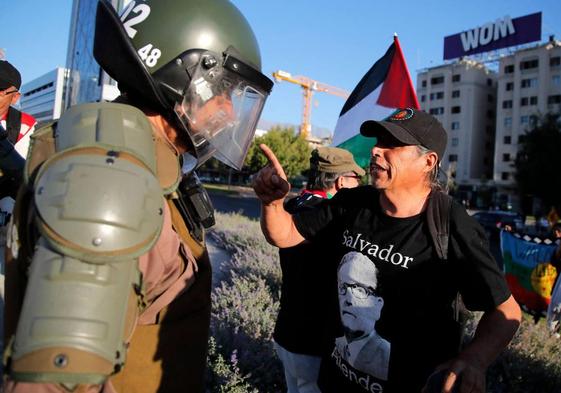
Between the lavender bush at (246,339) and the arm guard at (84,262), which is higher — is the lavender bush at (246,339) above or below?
below

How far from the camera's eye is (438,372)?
150 centimetres

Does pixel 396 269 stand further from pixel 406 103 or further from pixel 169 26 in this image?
pixel 406 103

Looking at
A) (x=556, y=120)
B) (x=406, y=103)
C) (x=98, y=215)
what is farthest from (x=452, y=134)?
(x=98, y=215)

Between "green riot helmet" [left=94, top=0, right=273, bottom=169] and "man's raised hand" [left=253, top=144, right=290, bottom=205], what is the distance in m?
0.28

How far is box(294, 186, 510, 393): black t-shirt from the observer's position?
170 centimetres

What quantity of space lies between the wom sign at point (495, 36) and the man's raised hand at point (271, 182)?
7225 cm

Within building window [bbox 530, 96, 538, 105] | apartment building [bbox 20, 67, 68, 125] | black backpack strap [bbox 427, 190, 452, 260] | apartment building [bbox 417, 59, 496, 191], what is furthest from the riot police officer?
building window [bbox 530, 96, 538, 105]

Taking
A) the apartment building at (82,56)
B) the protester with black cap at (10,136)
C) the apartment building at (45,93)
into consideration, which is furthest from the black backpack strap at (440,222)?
the apartment building at (45,93)

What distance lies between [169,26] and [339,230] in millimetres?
1184

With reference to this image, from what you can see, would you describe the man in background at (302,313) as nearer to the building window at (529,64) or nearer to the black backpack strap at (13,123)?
the black backpack strap at (13,123)

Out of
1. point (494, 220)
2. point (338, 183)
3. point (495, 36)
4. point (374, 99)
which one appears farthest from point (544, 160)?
point (495, 36)

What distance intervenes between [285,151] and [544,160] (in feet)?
77.7

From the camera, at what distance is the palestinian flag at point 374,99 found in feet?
15.1

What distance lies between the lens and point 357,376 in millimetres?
1830
